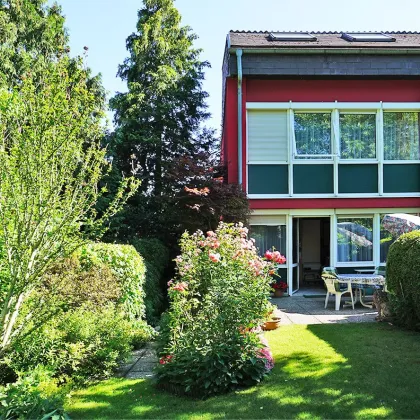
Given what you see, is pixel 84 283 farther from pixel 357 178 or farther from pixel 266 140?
pixel 357 178

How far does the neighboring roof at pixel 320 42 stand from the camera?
10.7m

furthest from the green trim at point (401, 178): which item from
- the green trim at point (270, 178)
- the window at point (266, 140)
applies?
the window at point (266, 140)

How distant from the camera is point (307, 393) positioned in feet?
13.9

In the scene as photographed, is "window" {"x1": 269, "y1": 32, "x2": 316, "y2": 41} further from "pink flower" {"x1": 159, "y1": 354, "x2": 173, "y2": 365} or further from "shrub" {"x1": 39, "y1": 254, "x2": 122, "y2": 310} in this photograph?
"pink flower" {"x1": 159, "y1": 354, "x2": 173, "y2": 365}

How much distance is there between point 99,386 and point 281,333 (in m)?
3.37

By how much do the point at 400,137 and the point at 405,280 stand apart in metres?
5.94

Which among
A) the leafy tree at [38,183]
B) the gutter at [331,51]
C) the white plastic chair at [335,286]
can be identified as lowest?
the white plastic chair at [335,286]

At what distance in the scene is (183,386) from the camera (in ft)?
14.3

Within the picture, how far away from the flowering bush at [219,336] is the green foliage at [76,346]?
68 cm

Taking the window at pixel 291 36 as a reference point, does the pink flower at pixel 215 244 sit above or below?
below

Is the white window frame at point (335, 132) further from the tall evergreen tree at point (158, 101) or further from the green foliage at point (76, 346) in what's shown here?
the green foliage at point (76, 346)

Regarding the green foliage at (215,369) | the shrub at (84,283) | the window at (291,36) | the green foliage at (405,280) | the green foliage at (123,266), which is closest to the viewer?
the green foliage at (215,369)

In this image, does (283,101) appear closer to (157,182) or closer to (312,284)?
(157,182)

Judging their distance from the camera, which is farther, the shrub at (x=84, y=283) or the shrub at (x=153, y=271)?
the shrub at (x=153, y=271)
